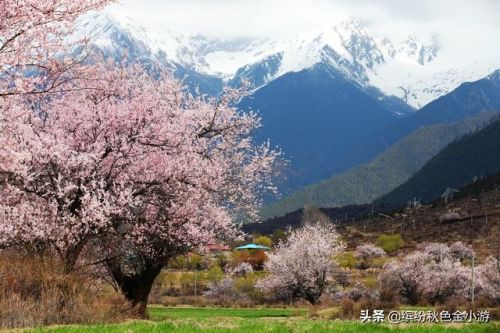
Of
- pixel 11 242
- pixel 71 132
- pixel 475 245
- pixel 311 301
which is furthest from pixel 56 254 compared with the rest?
pixel 475 245

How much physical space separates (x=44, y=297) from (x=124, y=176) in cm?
497

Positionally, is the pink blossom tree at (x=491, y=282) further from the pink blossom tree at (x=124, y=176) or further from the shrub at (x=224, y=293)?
the shrub at (x=224, y=293)

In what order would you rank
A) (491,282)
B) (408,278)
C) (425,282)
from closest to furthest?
(491,282), (425,282), (408,278)

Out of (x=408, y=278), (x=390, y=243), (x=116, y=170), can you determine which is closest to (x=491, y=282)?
(x=408, y=278)

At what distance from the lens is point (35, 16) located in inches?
438

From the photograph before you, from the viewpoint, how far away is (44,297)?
14.5 m

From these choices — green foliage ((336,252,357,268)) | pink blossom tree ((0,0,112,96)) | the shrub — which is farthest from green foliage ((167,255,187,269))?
green foliage ((336,252,357,268))

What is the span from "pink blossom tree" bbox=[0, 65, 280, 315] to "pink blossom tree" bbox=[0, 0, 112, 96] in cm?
169

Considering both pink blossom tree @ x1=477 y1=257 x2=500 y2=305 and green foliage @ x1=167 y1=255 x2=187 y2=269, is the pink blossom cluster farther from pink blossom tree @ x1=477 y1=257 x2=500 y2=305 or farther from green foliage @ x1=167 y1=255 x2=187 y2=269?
pink blossom tree @ x1=477 y1=257 x2=500 y2=305

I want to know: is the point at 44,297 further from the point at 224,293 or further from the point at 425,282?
the point at 224,293

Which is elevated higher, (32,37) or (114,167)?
(32,37)

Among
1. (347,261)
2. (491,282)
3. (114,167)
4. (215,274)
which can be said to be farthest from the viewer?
(347,261)

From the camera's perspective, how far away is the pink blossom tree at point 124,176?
17062 millimetres

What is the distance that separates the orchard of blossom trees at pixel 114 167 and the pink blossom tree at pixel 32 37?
41mm
